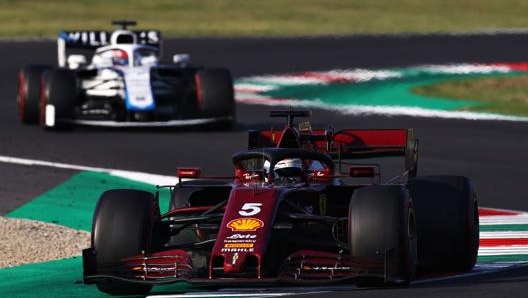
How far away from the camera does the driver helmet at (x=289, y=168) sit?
39.3 feet

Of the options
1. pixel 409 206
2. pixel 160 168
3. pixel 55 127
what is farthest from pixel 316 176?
pixel 55 127

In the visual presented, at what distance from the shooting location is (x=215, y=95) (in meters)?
23.5

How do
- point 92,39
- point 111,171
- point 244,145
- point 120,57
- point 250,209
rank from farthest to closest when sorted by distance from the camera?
point 92,39 < point 120,57 < point 244,145 < point 111,171 < point 250,209

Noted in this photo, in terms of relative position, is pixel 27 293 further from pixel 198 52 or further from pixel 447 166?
pixel 198 52

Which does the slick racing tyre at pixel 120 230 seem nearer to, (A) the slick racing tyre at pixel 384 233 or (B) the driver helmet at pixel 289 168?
(B) the driver helmet at pixel 289 168

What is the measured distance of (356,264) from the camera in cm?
1066

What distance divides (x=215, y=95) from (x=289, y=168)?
1159 cm

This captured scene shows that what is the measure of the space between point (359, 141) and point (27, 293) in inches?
132

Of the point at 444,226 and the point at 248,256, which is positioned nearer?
the point at 248,256

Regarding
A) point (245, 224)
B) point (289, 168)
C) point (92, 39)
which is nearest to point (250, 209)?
point (245, 224)

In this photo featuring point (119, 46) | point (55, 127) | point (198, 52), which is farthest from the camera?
point (198, 52)

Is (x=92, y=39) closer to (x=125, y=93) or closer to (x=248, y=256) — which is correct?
(x=125, y=93)

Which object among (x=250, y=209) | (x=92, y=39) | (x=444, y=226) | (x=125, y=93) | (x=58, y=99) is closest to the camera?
(x=250, y=209)

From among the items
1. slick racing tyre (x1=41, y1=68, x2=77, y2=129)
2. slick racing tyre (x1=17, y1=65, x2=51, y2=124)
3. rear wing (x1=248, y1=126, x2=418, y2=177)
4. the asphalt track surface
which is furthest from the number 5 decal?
slick racing tyre (x1=17, y1=65, x2=51, y2=124)
